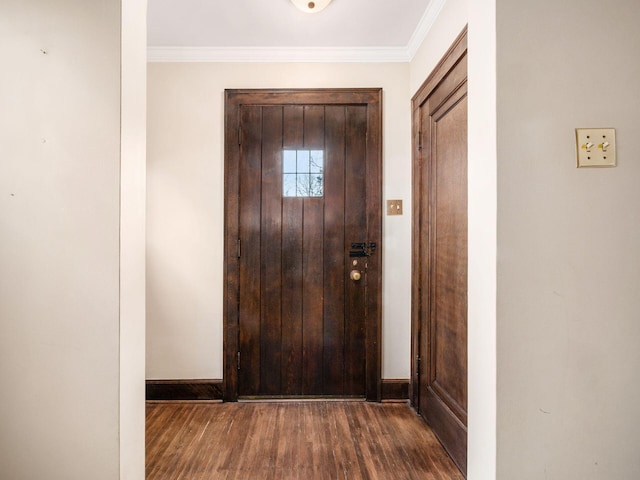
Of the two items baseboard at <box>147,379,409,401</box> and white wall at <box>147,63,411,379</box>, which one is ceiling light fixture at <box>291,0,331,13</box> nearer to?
white wall at <box>147,63,411,379</box>

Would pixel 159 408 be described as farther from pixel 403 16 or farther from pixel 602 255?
pixel 403 16

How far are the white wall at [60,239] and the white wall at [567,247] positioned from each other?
1222 millimetres

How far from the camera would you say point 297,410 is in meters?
2.58

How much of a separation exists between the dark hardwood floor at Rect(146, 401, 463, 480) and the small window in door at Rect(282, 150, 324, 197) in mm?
1486

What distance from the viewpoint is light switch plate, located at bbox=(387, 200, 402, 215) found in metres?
2.75

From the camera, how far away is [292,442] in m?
2.16

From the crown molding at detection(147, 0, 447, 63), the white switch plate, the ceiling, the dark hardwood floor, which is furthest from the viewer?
the crown molding at detection(147, 0, 447, 63)

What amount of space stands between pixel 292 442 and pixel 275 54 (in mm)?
2521

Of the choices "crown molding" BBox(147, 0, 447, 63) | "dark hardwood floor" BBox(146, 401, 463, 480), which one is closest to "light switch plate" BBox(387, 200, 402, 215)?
"crown molding" BBox(147, 0, 447, 63)

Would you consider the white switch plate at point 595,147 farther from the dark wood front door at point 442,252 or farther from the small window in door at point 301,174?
the small window in door at point 301,174

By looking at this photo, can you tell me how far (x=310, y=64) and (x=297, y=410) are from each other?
2407mm

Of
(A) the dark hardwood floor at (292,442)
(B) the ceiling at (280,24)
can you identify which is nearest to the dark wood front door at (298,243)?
(A) the dark hardwood floor at (292,442)

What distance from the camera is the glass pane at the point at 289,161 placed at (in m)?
2.73

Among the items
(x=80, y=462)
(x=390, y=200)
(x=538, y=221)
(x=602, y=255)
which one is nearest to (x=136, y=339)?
(x=80, y=462)
